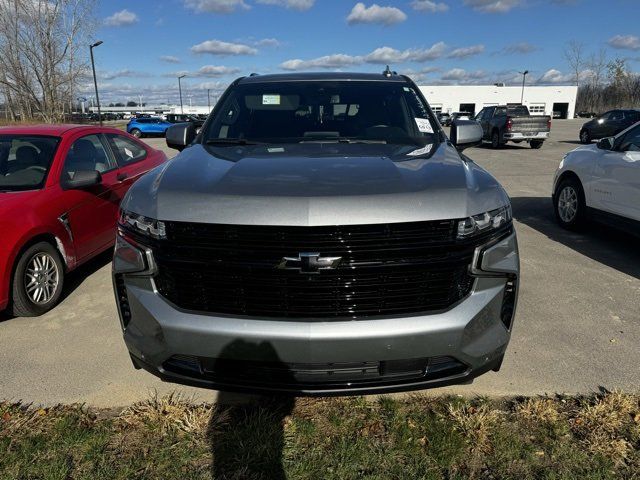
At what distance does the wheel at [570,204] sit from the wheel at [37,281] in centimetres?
633

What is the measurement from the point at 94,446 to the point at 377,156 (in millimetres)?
2255

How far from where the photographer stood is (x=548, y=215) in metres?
8.07

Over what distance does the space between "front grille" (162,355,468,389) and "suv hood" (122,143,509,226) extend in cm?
68

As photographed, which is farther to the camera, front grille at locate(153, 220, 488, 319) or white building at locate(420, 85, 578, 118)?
white building at locate(420, 85, 578, 118)

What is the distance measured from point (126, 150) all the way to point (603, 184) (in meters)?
5.95

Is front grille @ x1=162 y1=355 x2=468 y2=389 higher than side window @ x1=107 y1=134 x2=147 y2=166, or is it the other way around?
side window @ x1=107 y1=134 x2=147 y2=166

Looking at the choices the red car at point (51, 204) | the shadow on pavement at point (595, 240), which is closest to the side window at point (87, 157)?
the red car at point (51, 204)

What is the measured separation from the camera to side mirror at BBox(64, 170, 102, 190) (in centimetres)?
463

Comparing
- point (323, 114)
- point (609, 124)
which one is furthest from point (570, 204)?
point (609, 124)

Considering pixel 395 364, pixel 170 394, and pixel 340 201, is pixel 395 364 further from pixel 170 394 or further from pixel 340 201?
pixel 170 394

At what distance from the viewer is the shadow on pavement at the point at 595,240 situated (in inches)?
222

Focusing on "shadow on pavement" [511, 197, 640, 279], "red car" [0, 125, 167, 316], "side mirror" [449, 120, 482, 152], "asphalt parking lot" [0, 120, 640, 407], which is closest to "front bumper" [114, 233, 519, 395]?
"asphalt parking lot" [0, 120, 640, 407]

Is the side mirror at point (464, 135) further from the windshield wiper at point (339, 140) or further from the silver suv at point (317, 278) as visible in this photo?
the silver suv at point (317, 278)

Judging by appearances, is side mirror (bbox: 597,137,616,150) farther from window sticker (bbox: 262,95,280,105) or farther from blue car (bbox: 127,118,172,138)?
blue car (bbox: 127,118,172,138)
